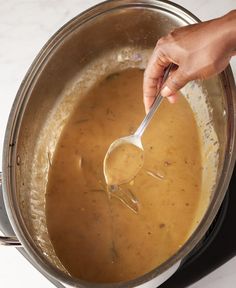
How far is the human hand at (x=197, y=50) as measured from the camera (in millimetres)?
802

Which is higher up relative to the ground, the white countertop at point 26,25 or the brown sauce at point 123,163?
the white countertop at point 26,25

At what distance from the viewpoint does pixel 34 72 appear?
3.40 feet

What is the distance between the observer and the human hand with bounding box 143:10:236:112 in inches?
31.6

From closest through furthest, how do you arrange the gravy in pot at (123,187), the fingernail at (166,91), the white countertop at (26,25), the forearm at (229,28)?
the forearm at (229,28)
the fingernail at (166,91)
the gravy in pot at (123,187)
the white countertop at (26,25)

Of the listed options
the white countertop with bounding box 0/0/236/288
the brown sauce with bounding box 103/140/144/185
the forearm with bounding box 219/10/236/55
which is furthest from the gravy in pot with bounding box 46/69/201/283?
the forearm with bounding box 219/10/236/55

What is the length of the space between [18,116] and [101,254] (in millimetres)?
317

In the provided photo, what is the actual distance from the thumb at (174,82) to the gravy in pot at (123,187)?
0.20 m

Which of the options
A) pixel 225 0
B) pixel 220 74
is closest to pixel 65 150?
pixel 220 74

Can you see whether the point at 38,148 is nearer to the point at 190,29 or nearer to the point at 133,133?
the point at 133,133

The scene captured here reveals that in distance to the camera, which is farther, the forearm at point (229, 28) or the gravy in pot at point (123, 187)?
the gravy in pot at point (123, 187)

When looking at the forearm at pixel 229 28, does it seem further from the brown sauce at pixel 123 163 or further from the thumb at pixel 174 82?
the brown sauce at pixel 123 163

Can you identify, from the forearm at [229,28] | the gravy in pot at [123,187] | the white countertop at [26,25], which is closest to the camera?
the forearm at [229,28]

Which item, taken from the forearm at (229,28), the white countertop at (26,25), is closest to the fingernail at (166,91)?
the forearm at (229,28)

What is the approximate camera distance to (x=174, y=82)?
0.88 metres
